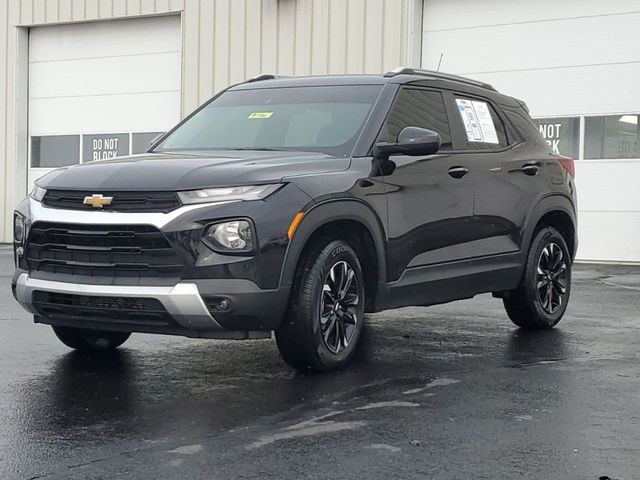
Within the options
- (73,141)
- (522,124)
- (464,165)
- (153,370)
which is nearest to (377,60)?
(73,141)

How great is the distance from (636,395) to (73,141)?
17226 millimetres

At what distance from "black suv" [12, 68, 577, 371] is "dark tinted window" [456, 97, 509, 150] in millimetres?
15

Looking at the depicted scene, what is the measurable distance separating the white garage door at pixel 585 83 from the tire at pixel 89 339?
34.6ft

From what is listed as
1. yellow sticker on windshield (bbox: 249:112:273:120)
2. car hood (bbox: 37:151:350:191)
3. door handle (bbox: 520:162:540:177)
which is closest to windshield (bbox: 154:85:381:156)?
yellow sticker on windshield (bbox: 249:112:273:120)

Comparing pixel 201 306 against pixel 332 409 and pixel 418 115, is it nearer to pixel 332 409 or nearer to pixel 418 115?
pixel 332 409

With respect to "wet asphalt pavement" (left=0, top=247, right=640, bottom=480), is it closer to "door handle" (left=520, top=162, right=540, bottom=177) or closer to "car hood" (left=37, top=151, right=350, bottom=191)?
"car hood" (left=37, top=151, right=350, bottom=191)

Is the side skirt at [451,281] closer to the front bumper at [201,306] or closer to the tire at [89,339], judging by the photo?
the front bumper at [201,306]

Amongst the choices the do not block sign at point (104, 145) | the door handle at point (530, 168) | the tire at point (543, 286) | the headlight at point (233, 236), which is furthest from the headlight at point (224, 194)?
the do not block sign at point (104, 145)

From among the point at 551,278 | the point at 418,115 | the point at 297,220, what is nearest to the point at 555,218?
the point at 551,278

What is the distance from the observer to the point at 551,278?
27.0 feet

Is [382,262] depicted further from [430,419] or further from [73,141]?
[73,141]

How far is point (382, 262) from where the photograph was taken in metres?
6.39

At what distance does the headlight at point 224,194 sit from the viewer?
557 cm

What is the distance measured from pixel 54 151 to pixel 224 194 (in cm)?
1682
